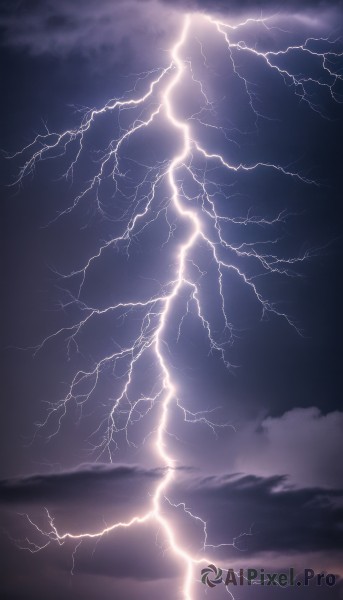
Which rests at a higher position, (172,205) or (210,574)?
(172,205)

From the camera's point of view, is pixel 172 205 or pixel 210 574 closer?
pixel 210 574

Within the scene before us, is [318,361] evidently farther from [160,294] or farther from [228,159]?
[228,159]

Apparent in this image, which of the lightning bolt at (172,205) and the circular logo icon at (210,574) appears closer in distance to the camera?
the circular logo icon at (210,574)

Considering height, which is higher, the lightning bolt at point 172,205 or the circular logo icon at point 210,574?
the lightning bolt at point 172,205

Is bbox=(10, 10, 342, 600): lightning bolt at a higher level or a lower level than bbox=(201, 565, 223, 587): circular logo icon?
higher
